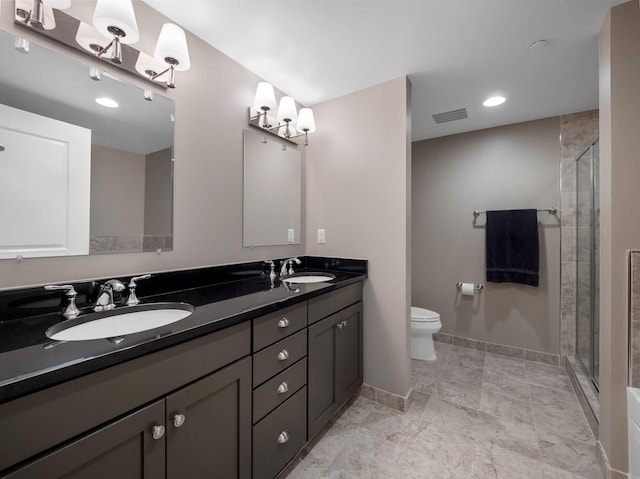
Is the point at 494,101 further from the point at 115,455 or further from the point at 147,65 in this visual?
the point at 115,455

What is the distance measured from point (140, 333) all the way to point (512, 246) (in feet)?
9.74

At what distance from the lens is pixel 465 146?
9.63 ft

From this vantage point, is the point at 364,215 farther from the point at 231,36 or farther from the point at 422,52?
the point at 231,36

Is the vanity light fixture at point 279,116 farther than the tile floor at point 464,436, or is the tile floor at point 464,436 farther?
the vanity light fixture at point 279,116

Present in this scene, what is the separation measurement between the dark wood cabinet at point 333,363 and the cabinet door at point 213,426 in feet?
1.49

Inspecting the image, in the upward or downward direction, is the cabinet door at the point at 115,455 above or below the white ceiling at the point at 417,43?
below

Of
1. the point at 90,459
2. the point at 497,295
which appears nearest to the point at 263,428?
the point at 90,459

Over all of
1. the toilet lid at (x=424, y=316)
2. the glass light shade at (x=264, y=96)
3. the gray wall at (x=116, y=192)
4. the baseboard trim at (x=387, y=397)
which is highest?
the glass light shade at (x=264, y=96)

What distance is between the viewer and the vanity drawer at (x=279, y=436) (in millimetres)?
1159

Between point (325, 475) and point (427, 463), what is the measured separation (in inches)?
21.0

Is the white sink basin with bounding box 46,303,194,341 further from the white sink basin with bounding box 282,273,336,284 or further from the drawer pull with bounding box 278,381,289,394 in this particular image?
the white sink basin with bounding box 282,273,336,284

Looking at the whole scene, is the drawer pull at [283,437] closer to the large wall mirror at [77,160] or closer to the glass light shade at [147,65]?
the large wall mirror at [77,160]

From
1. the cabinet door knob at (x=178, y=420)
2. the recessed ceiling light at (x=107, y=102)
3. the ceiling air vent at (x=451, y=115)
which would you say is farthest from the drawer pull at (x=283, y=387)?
the ceiling air vent at (x=451, y=115)

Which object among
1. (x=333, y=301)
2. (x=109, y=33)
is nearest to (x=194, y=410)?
(x=333, y=301)
